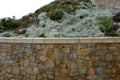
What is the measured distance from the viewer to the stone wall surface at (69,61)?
966 cm

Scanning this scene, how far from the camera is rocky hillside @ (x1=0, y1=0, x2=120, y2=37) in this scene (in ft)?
36.1

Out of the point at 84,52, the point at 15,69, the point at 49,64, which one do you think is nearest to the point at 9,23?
the point at 15,69

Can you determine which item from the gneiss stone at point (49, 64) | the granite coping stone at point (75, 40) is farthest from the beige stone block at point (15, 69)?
the gneiss stone at point (49, 64)

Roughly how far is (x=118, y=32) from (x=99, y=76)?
187 cm

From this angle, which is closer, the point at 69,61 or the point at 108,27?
the point at 69,61

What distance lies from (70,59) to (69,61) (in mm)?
67

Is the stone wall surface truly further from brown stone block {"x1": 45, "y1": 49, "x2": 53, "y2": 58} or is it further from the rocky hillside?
the rocky hillside

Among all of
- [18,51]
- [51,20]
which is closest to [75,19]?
[51,20]

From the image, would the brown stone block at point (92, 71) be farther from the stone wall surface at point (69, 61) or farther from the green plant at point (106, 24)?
the green plant at point (106, 24)

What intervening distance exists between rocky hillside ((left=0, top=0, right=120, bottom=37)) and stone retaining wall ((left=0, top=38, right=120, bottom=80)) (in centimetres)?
102

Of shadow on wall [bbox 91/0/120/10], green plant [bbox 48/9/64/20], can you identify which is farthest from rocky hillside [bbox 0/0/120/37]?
shadow on wall [bbox 91/0/120/10]

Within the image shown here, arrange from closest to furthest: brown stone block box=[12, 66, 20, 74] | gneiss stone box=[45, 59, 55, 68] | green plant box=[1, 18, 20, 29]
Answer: gneiss stone box=[45, 59, 55, 68]
brown stone block box=[12, 66, 20, 74]
green plant box=[1, 18, 20, 29]

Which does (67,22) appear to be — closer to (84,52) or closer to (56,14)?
(56,14)

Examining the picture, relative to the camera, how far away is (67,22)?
11.9m
